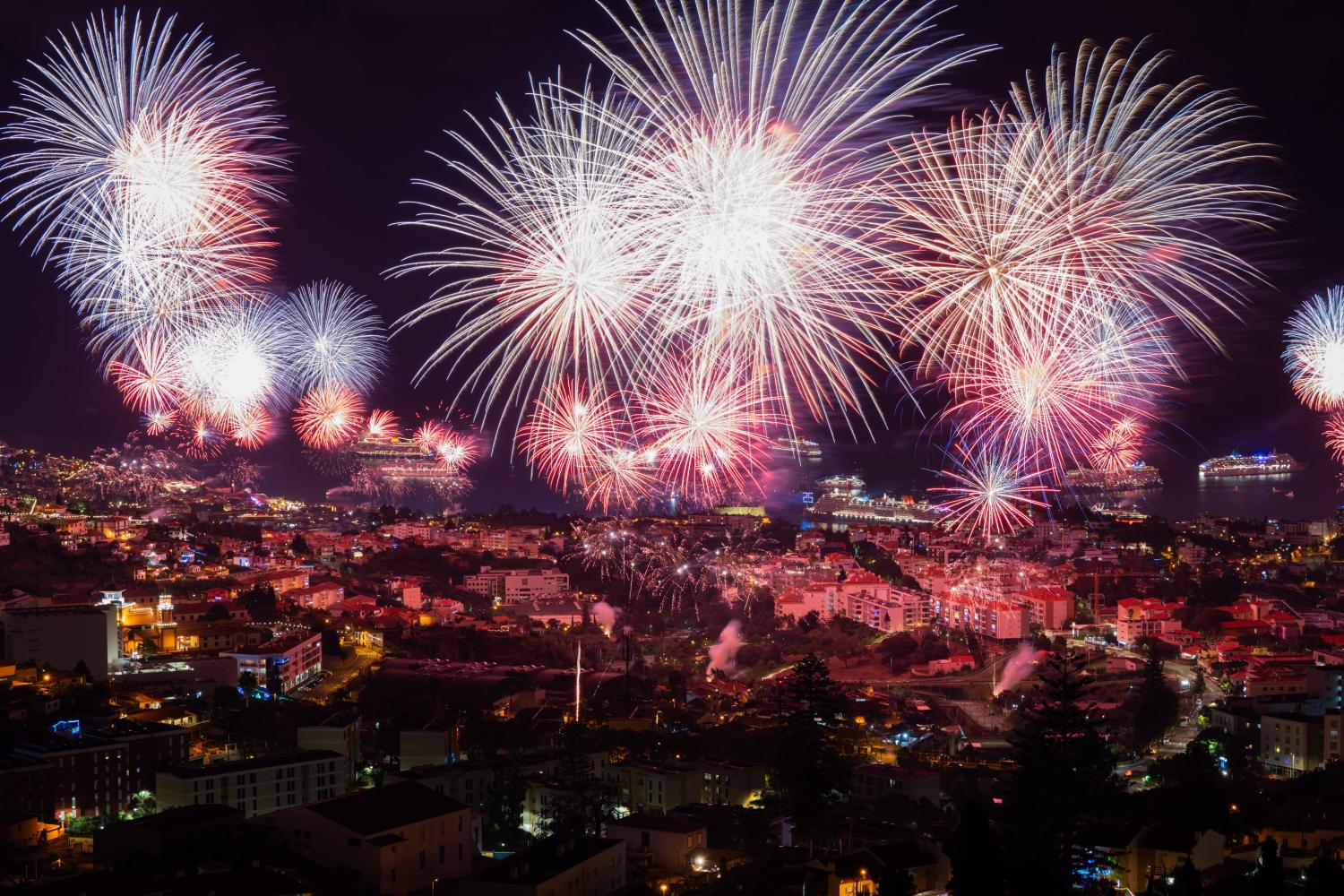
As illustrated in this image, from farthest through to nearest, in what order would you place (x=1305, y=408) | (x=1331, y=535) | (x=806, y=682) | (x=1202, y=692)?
(x=1305, y=408)
(x=1331, y=535)
(x=1202, y=692)
(x=806, y=682)

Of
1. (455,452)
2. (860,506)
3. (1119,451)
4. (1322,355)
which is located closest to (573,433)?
(1322,355)

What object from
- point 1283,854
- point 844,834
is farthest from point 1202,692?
point 844,834

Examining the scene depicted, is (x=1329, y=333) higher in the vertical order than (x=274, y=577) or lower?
higher

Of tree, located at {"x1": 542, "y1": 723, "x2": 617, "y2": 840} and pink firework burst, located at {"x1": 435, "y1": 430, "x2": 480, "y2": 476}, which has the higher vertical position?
pink firework burst, located at {"x1": 435, "y1": 430, "x2": 480, "y2": 476}

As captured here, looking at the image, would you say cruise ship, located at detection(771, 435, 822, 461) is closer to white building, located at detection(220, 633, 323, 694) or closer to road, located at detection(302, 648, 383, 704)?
road, located at detection(302, 648, 383, 704)

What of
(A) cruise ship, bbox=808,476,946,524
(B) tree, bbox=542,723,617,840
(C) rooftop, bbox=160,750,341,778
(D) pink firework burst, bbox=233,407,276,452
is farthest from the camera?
(A) cruise ship, bbox=808,476,946,524

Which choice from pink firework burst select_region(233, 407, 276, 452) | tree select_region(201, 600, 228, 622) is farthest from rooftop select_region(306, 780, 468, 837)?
pink firework burst select_region(233, 407, 276, 452)

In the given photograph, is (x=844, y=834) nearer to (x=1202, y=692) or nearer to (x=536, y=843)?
(x=536, y=843)

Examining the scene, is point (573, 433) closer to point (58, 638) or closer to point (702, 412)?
point (702, 412)
